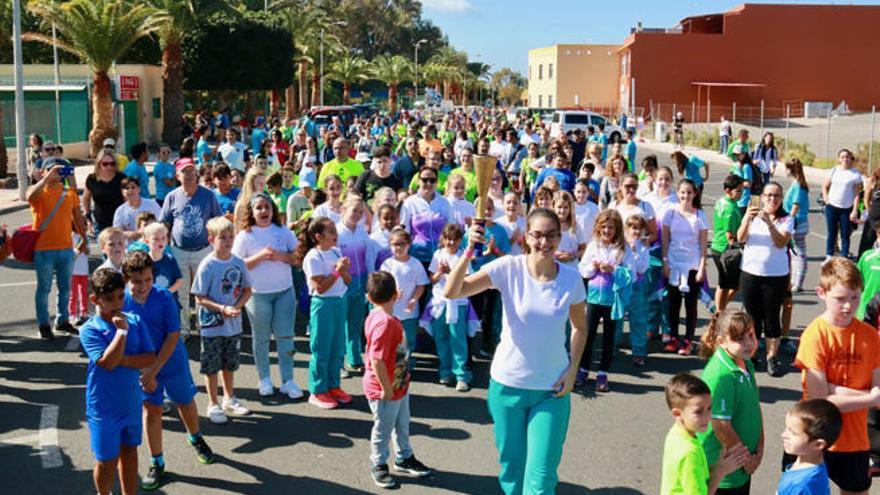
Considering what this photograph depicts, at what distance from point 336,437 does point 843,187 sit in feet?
29.4

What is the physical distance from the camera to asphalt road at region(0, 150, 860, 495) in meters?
5.72

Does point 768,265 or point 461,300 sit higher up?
point 768,265

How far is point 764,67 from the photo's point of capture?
6178 centimetres

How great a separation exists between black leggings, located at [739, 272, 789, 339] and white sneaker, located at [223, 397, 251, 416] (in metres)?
4.53

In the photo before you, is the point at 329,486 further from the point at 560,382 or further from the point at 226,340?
the point at 560,382

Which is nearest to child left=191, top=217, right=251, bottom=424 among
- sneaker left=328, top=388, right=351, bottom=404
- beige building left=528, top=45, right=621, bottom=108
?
sneaker left=328, top=388, right=351, bottom=404

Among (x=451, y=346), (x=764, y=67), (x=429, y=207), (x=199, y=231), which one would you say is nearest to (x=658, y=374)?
(x=451, y=346)

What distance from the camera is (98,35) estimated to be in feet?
94.8

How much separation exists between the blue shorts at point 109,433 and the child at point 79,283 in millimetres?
4794

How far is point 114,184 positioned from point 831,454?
8219mm

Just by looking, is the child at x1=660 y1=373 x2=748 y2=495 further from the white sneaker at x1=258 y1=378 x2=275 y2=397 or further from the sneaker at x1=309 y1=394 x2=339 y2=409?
the white sneaker at x1=258 y1=378 x2=275 y2=397

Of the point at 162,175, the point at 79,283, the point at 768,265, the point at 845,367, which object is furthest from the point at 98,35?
the point at 845,367

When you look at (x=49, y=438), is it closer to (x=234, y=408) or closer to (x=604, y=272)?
(x=234, y=408)

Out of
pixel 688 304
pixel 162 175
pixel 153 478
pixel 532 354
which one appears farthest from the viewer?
pixel 162 175
